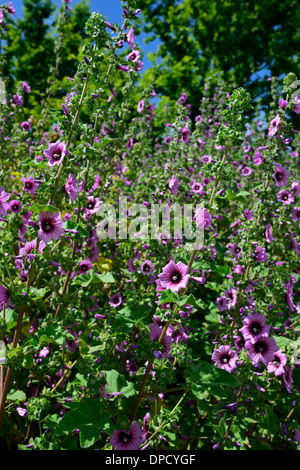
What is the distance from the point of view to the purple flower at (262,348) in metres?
2.36

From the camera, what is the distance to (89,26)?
230 centimetres

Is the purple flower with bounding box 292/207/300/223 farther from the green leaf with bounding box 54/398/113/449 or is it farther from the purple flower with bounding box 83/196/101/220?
the green leaf with bounding box 54/398/113/449

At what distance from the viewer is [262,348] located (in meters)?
2.39

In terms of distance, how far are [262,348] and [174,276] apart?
33.7 inches

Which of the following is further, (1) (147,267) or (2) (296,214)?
(2) (296,214)

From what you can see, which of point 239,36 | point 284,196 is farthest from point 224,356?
point 239,36

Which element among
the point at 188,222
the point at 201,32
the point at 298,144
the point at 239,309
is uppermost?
the point at 201,32

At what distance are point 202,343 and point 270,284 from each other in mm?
845

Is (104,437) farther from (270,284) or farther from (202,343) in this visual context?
(270,284)

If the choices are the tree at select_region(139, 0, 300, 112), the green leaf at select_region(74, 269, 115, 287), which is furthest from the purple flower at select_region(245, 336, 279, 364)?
the tree at select_region(139, 0, 300, 112)

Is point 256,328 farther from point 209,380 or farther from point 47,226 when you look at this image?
point 47,226

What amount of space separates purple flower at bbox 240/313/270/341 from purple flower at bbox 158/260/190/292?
682mm

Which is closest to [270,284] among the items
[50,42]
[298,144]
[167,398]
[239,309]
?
[239,309]

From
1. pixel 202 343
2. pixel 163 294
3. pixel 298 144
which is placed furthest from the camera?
pixel 298 144
